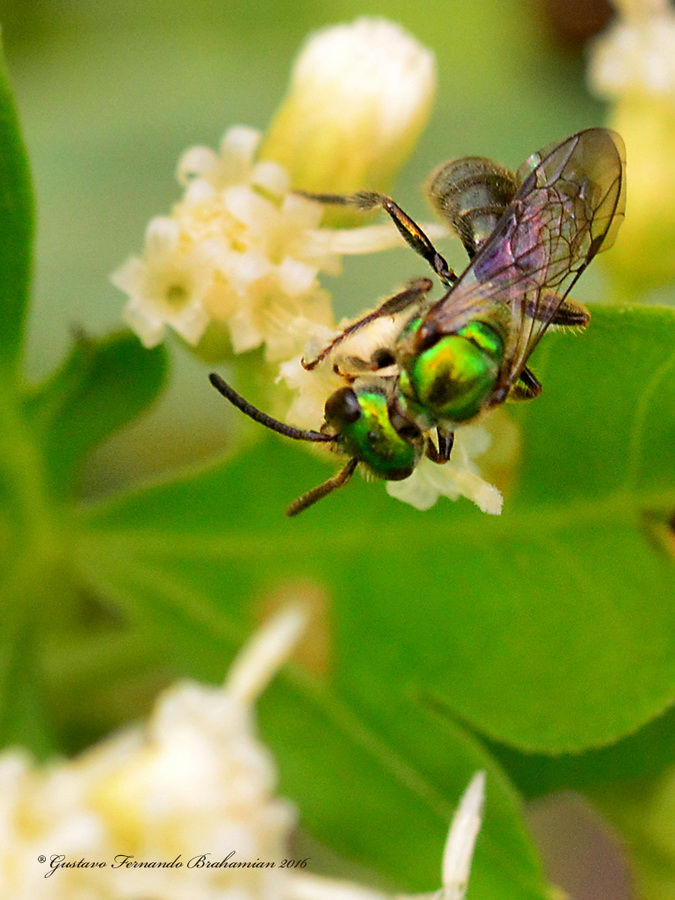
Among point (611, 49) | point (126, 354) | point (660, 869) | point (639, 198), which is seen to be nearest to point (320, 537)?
point (126, 354)

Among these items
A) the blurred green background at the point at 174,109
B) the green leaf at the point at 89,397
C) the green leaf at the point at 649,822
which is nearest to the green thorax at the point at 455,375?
the green leaf at the point at 89,397

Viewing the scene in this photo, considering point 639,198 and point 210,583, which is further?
point 639,198

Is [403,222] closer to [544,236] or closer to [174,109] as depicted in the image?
[544,236]

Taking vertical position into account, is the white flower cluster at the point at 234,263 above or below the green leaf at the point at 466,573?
above

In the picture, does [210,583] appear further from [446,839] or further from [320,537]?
[446,839]

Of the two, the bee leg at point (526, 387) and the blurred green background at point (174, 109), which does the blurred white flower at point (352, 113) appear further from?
the blurred green background at point (174, 109)

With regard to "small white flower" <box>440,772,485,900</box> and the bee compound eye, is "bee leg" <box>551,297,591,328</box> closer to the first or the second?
the bee compound eye

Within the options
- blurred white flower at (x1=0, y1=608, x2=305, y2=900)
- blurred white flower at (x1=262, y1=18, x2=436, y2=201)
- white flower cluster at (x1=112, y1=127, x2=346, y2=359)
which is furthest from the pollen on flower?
blurred white flower at (x1=0, y1=608, x2=305, y2=900)
